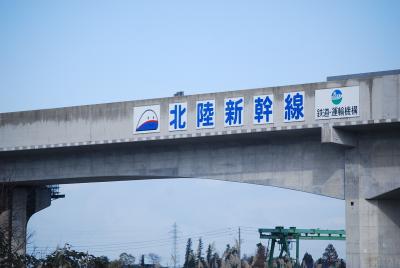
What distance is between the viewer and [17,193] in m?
56.3

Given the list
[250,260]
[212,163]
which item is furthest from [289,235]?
[250,260]

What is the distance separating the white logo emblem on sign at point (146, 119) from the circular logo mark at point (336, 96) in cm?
1047

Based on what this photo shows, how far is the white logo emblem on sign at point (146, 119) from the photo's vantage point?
46.6 metres

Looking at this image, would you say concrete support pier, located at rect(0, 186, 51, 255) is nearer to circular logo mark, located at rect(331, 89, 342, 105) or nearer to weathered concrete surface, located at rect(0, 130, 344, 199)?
weathered concrete surface, located at rect(0, 130, 344, 199)

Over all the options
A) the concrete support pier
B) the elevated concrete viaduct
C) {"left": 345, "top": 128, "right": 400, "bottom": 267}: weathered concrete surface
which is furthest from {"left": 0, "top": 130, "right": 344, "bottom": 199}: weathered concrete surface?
the concrete support pier

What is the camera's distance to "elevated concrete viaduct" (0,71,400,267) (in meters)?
41.1

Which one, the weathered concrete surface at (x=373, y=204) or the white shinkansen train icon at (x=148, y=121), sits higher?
the white shinkansen train icon at (x=148, y=121)

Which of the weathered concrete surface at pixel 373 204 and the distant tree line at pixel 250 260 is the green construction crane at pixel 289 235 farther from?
the weathered concrete surface at pixel 373 204

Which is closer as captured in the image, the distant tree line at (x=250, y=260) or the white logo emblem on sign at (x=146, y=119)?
the white logo emblem on sign at (x=146, y=119)

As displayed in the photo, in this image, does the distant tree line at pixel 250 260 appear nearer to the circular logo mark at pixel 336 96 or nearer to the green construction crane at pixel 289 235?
the green construction crane at pixel 289 235

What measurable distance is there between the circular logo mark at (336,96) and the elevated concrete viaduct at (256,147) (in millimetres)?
56

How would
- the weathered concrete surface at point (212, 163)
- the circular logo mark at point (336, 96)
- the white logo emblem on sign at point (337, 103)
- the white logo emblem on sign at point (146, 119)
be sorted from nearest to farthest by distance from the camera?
the white logo emblem on sign at point (337, 103), the circular logo mark at point (336, 96), the weathered concrete surface at point (212, 163), the white logo emblem on sign at point (146, 119)

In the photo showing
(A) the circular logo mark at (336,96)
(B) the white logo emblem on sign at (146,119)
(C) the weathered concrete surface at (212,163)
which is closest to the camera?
(A) the circular logo mark at (336,96)

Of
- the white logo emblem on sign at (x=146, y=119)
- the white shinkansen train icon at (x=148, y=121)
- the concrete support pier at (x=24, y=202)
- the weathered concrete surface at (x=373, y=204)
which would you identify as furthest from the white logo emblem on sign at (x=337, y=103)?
the concrete support pier at (x=24, y=202)
